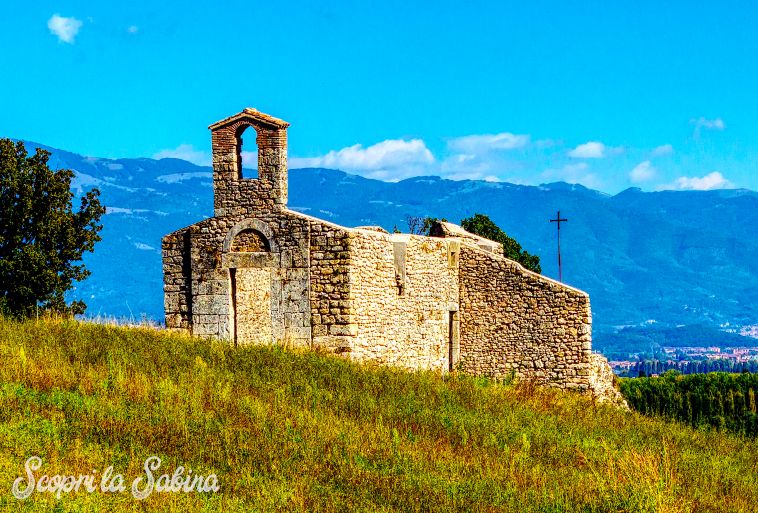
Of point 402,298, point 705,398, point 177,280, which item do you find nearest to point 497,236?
point 705,398

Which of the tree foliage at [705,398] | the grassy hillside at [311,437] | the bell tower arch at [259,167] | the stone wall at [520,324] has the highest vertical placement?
the bell tower arch at [259,167]

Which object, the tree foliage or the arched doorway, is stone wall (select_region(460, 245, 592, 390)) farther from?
the arched doorway

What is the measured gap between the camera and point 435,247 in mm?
21844

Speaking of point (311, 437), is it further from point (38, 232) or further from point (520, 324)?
point (38, 232)

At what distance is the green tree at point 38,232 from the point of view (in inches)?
1233

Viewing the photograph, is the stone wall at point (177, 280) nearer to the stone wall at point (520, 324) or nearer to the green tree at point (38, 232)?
the stone wall at point (520, 324)

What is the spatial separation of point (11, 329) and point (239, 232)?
17.5ft

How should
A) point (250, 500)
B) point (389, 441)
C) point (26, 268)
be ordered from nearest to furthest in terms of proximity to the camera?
point (250, 500) < point (389, 441) < point (26, 268)

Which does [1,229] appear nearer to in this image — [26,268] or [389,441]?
[26,268]

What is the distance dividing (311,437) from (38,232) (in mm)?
24344

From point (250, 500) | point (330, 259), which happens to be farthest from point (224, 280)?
point (250, 500)

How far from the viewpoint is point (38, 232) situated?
105ft

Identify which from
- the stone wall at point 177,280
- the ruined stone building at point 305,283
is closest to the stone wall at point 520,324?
the ruined stone building at point 305,283

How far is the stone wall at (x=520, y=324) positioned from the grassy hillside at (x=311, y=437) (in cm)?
602
